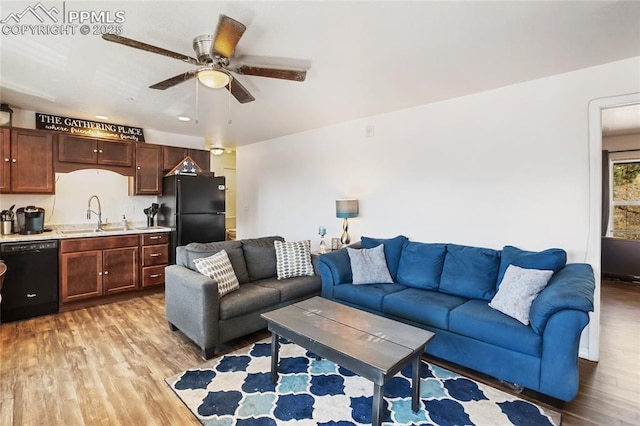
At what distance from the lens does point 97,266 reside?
4062 mm

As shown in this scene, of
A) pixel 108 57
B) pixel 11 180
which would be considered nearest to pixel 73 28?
pixel 108 57

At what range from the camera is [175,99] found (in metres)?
3.58

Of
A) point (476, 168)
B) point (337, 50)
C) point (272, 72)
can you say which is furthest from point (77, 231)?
point (476, 168)

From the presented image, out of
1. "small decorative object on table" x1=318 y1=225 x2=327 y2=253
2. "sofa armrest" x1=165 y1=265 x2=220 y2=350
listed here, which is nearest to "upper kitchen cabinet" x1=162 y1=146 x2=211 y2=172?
"small decorative object on table" x1=318 y1=225 x2=327 y2=253

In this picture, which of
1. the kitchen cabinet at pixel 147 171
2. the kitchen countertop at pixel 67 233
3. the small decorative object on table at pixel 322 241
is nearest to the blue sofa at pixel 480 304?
the small decorative object on table at pixel 322 241

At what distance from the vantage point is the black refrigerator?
4656mm

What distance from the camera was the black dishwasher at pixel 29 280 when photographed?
11.4ft

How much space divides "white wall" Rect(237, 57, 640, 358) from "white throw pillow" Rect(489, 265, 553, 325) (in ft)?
2.09

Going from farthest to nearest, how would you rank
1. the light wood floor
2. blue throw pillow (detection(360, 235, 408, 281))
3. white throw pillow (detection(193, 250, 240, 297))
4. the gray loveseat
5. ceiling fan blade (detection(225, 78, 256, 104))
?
1. blue throw pillow (detection(360, 235, 408, 281))
2. white throw pillow (detection(193, 250, 240, 297))
3. the gray loveseat
4. ceiling fan blade (detection(225, 78, 256, 104))
5. the light wood floor

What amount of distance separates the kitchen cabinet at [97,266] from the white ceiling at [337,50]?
1764 mm

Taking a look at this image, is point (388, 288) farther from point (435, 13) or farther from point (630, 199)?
A: point (630, 199)

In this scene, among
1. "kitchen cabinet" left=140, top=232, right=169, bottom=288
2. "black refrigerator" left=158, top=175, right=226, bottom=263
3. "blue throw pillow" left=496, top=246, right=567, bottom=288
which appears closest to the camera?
"blue throw pillow" left=496, top=246, right=567, bottom=288

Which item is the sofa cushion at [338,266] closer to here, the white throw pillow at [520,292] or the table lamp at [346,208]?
the table lamp at [346,208]

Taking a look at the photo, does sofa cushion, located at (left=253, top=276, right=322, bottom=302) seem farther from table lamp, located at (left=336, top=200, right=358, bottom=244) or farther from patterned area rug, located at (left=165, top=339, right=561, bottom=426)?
table lamp, located at (left=336, top=200, right=358, bottom=244)
